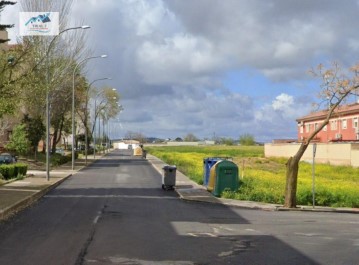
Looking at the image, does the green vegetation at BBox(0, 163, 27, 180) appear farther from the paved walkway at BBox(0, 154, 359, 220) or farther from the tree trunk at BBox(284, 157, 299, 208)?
the tree trunk at BBox(284, 157, 299, 208)

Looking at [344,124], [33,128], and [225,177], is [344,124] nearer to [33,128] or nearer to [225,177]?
[33,128]

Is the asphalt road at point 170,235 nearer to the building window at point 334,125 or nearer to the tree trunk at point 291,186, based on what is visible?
the tree trunk at point 291,186

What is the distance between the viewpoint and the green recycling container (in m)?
24.2

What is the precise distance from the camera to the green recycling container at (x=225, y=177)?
24.2 m

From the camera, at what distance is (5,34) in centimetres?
6700

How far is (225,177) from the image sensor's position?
2438 cm

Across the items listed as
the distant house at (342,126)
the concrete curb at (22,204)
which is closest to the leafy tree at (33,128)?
the concrete curb at (22,204)

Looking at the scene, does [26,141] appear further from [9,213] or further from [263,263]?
[263,263]

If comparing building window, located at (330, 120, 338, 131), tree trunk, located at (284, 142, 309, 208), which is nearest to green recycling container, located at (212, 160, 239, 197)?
tree trunk, located at (284, 142, 309, 208)

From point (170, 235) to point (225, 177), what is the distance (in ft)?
38.7

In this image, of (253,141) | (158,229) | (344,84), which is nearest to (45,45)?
(344,84)

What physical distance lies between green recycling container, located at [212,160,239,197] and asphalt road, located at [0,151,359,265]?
308 centimetres

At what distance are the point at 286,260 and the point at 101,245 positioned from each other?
3556mm

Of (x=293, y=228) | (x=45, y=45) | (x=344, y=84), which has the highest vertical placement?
(x=45, y=45)
